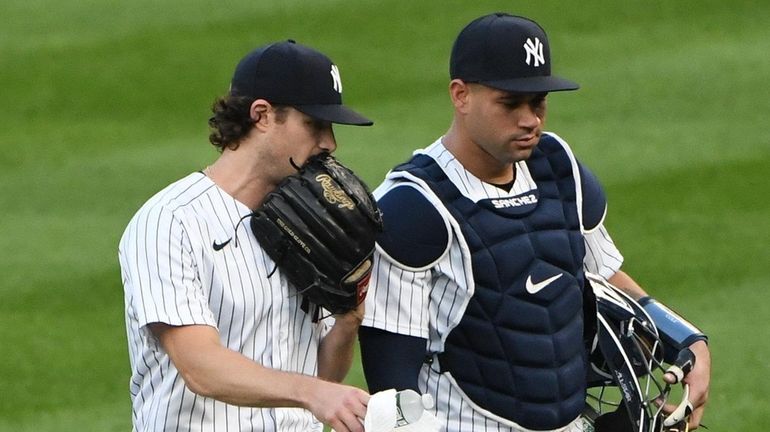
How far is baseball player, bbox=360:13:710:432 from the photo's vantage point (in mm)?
4129

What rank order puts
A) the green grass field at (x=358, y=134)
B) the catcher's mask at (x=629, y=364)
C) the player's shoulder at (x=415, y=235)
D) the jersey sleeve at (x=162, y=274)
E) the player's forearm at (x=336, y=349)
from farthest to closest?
1. the green grass field at (x=358, y=134)
2. the catcher's mask at (x=629, y=364)
3. the player's shoulder at (x=415, y=235)
4. the player's forearm at (x=336, y=349)
5. the jersey sleeve at (x=162, y=274)

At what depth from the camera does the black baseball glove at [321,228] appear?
370 centimetres

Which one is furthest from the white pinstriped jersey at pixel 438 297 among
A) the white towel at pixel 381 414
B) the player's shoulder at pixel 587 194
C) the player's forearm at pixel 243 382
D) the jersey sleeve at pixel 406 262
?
the white towel at pixel 381 414

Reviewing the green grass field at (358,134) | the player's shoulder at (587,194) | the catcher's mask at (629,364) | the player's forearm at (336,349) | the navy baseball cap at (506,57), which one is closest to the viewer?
the player's forearm at (336,349)

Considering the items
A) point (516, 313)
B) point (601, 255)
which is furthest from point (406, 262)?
point (601, 255)

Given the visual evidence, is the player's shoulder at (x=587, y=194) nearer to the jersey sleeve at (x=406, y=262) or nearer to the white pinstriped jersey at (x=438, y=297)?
the white pinstriped jersey at (x=438, y=297)

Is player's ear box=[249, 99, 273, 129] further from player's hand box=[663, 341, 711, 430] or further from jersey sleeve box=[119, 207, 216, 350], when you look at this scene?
player's hand box=[663, 341, 711, 430]

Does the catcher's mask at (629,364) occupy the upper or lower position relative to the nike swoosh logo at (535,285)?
lower

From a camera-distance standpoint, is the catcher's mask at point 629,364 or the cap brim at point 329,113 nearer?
the cap brim at point 329,113

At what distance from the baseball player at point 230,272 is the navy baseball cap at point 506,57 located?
0.49 m

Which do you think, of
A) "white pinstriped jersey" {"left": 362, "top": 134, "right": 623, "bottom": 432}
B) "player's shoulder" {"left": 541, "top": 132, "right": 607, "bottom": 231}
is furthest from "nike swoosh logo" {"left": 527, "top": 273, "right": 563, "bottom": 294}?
"player's shoulder" {"left": 541, "top": 132, "right": 607, "bottom": 231}

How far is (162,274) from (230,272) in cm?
19

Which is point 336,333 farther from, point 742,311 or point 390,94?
point 390,94

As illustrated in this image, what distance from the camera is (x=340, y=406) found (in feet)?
11.1
